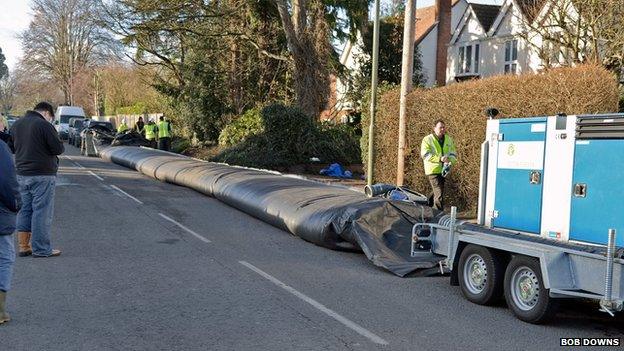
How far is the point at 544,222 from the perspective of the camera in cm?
675

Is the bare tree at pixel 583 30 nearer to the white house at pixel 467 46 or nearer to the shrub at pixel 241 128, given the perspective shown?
the white house at pixel 467 46

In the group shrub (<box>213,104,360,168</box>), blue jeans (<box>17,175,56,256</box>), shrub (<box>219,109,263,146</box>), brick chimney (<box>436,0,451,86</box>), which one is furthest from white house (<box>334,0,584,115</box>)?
blue jeans (<box>17,175,56,256</box>)

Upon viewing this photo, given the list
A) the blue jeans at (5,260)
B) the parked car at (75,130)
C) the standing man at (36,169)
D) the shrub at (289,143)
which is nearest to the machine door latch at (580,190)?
the blue jeans at (5,260)

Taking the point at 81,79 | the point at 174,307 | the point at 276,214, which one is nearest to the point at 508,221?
the point at 174,307

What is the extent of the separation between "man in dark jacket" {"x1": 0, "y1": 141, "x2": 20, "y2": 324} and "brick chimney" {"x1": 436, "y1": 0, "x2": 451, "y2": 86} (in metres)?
35.7

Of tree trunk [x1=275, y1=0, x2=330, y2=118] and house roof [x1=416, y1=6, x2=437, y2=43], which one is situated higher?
house roof [x1=416, y1=6, x2=437, y2=43]

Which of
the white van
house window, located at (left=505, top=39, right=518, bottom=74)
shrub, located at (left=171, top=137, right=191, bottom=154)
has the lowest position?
shrub, located at (left=171, top=137, right=191, bottom=154)

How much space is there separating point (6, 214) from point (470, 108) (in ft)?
32.4

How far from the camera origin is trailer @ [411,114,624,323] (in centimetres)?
574

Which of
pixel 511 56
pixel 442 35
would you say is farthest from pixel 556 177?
pixel 442 35

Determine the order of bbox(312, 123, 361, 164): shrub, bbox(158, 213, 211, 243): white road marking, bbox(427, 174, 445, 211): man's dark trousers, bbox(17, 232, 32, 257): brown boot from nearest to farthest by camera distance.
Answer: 1. bbox(17, 232, 32, 257): brown boot
2. bbox(158, 213, 211, 243): white road marking
3. bbox(427, 174, 445, 211): man's dark trousers
4. bbox(312, 123, 361, 164): shrub

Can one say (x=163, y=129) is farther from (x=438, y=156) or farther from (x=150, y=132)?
(x=438, y=156)

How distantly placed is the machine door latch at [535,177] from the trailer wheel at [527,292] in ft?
3.28

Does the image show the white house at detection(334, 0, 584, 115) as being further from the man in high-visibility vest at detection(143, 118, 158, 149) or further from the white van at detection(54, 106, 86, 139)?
the white van at detection(54, 106, 86, 139)
